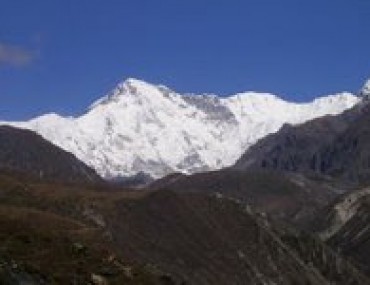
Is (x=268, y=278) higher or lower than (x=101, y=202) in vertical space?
lower

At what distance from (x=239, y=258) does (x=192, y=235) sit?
879 cm

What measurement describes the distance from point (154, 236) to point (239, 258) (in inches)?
825

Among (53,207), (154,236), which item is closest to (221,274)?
(154,236)

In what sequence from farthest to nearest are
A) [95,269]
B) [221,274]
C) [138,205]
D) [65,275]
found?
[138,205], [221,274], [95,269], [65,275]

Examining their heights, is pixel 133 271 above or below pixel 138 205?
below

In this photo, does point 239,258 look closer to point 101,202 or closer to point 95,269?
point 101,202

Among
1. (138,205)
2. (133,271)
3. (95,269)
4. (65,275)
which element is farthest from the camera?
(138,205)

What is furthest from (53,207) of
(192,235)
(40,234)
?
(40,234)

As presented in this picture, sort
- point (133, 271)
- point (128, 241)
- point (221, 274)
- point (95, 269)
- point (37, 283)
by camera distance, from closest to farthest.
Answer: point (37, 283) → point (95, 269) → point (133, 271) → point (128, 241) → point (221, 274)

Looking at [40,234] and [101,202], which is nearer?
[40,234]

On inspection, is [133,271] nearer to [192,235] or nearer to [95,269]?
[95,269]

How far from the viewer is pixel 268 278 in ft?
650

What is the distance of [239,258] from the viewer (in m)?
→ 199

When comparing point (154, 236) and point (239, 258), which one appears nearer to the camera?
point (154, 236)
